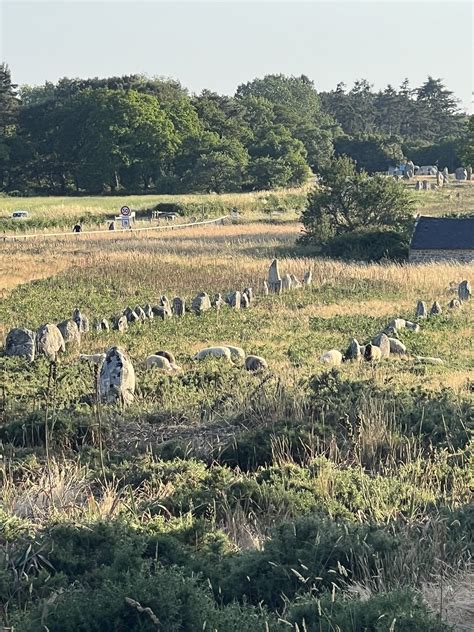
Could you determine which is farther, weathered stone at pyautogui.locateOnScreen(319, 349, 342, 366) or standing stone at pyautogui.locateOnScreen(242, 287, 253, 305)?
standing stone at pyautogui.locateOnScreen(242, 287, 253, 305)

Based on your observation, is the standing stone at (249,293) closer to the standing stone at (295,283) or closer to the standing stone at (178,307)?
the standing stone at (295,283)

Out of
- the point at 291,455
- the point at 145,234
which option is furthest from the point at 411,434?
the point at 145,234

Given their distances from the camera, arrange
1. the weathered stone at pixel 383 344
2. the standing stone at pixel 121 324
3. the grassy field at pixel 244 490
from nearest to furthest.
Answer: the grassy field at pixel 244 490, the weathered stone at pixel 383 344, the standing stone at pixel 121 324

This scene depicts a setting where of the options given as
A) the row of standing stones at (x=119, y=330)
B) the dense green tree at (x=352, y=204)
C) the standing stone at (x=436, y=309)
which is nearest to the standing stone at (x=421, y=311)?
the standing stone at (x=436, y=309)

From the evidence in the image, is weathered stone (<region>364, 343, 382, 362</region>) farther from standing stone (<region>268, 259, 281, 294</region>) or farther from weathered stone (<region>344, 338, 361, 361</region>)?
standing stone (<region>268, 259, 281, 294</region>)

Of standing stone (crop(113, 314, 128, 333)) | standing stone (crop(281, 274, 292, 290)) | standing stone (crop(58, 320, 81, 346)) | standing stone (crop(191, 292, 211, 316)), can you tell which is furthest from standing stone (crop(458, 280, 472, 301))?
standing stone (crop(58, 320, 81, 346))

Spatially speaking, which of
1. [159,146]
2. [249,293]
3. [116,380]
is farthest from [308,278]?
[159,146]

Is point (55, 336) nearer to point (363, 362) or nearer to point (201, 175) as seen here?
point (363, 362)

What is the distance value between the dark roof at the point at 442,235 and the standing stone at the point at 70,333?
60.0 feet

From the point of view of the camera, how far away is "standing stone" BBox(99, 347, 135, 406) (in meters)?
13.5

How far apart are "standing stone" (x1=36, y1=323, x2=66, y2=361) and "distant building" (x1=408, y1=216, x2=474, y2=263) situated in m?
19.7

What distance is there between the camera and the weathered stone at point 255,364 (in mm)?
16078

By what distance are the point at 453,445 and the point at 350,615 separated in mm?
5615

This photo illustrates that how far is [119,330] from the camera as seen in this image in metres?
20.8
